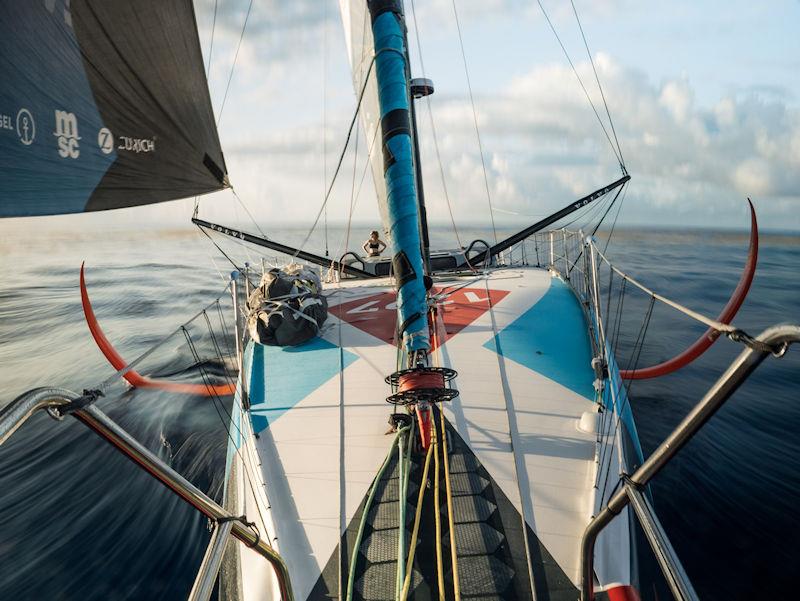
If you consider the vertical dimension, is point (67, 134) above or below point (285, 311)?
above

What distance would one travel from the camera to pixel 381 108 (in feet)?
13.3

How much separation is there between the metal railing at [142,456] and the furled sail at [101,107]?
7.83 ft

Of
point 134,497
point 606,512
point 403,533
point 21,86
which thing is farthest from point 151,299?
point 606,512

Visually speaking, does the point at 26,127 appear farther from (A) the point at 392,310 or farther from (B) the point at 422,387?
(A) the point at 392,310

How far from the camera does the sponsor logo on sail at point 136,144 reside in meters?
4.03

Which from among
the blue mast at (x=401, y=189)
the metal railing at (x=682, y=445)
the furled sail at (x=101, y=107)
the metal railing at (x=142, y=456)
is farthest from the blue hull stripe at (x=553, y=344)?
the furled sail at (x=101, y=107)

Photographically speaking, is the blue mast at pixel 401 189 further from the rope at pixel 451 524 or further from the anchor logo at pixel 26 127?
the anchor logo at pixel 26 127

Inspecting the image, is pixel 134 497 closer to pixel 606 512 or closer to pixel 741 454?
pixel 606 512

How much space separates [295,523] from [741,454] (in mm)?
6117

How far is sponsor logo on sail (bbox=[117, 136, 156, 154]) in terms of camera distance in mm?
4027

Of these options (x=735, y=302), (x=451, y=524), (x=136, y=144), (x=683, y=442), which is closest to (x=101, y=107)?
(x=136, y=144)

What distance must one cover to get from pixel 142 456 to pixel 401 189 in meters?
2.83

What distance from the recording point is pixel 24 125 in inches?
123

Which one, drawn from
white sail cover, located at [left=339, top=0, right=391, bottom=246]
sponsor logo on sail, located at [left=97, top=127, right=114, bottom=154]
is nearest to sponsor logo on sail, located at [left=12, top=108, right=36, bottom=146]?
sponsor logo on sail, located at [left=97, top=127, right=114, bottom=154]
